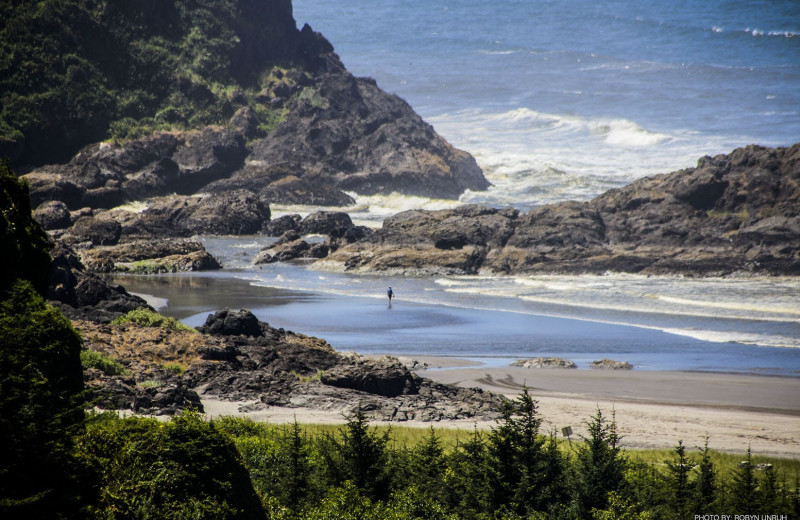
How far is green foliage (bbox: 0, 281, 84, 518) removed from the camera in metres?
8.49

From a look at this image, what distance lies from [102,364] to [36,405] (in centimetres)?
1378

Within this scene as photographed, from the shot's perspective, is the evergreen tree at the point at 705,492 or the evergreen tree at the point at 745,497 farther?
the evergreen tree at the point at 705,492

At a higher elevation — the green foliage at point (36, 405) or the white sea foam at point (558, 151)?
the white sea foam at point (558, 151)

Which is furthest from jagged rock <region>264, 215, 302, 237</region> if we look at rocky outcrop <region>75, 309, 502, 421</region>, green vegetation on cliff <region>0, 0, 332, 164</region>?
rocky outcrop <region>75, 309, 502, 421</region>

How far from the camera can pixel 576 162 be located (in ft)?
378

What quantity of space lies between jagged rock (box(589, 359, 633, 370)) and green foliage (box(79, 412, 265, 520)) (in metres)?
19.7

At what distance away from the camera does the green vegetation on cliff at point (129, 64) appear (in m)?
91.8

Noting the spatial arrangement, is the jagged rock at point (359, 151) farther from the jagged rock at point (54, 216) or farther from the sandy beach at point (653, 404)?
the sandy beach at point (653, 404)

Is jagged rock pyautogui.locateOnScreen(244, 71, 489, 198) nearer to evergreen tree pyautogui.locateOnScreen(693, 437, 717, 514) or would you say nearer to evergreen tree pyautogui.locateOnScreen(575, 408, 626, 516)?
evergreen tree pyautogui.locateOnScreen(575, 408, 626, 516)

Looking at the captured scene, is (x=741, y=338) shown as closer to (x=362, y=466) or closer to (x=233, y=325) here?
(x=233, y=325)

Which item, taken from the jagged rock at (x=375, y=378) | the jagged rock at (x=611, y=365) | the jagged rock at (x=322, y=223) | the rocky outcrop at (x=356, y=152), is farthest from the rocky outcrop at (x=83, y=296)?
the rocky outcrop at (x=356, y=152)

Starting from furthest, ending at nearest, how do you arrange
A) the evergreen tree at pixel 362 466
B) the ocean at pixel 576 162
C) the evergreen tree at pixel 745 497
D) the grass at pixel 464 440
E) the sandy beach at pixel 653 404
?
the ocean at pixel 576 162 < the sandy beach at pixel 653 404 < the grass at pixel 464 440 < the evergreen tree at pixel 362 466 < the evergreen tree at pixel 745 497

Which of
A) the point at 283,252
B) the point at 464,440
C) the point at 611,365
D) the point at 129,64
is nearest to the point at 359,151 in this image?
the point at 129,64

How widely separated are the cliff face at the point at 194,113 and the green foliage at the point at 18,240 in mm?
70063
